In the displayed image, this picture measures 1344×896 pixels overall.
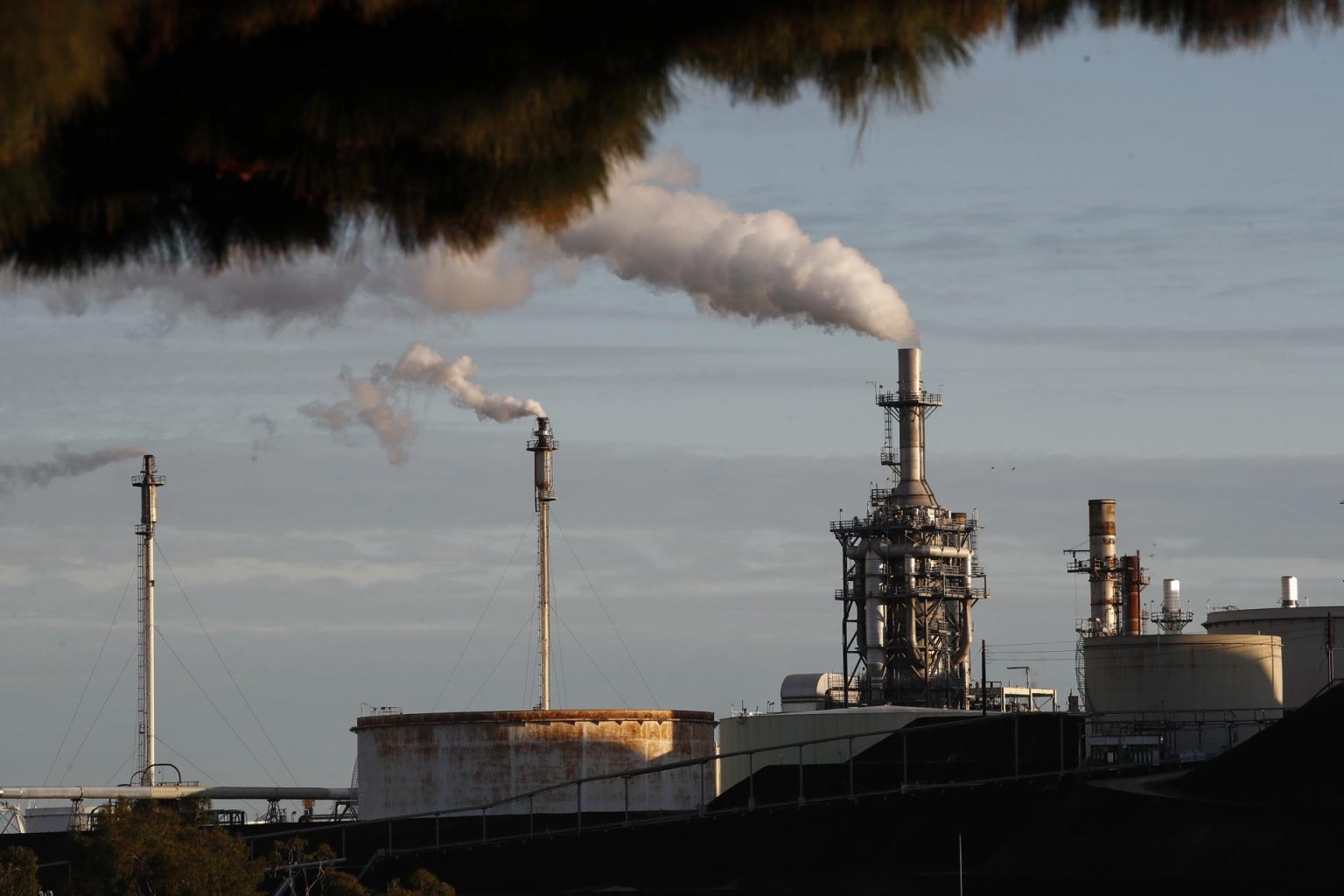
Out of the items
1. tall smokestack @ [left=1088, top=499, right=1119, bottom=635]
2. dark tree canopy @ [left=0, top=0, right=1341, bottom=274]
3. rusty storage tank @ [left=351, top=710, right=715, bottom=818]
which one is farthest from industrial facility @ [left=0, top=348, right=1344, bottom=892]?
dark tree canopy @ [left=0, top=0, right=1341, bottom=274]

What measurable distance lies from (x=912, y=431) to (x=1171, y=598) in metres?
22.1

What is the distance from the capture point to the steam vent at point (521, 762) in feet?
174

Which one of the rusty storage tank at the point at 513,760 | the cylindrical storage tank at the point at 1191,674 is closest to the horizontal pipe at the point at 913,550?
the cylindrical storage tank at the point at 1191,674

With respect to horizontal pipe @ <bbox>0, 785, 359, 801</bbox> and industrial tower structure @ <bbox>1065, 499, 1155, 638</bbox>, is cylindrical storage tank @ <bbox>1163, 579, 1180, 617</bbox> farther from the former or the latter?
horizontal pipe @ <bbox>0, 785, 359, 801</bbox>

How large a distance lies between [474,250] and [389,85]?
0.80 metres

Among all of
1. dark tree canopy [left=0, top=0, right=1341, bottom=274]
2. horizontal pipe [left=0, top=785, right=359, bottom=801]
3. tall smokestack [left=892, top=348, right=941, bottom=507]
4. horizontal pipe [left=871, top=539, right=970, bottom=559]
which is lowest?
horizontal pipe [left=0, top=785, right=359, bottom=801]

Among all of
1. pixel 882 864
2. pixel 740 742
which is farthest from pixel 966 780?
pixel 740 742

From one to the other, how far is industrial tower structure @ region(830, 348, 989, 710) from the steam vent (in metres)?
19.6

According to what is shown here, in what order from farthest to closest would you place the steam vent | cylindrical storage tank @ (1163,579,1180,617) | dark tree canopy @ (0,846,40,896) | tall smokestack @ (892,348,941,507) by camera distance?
cylindrical storage tank @ (1163,579,1180,617) < tall smokestack @ (892,348,941,507) < the steam vent < dark tree canopy @ (0,846,40,896)

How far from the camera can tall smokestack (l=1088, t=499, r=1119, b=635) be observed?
8006cm

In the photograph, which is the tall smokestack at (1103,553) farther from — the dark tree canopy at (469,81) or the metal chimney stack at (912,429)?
the dark tree canopy at (469,81)

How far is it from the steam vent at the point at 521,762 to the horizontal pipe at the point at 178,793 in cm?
625

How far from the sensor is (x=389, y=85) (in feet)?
19.2

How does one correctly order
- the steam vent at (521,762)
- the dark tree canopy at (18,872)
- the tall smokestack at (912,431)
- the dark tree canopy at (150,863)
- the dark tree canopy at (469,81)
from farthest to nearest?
the tall smokestack at (912,431) < the steam vent at (521,762) < the dark tree canopy at (18,872) < the dark tree canopy at (150,863) < the dark tree canopy at (469,81)
